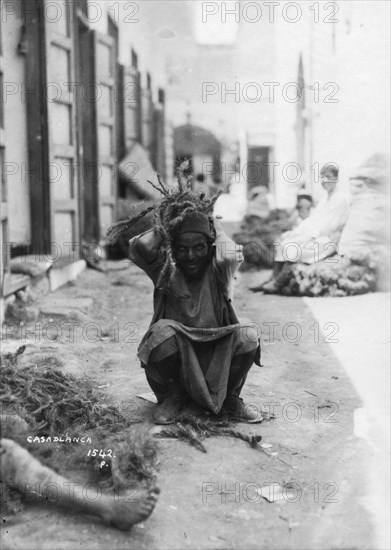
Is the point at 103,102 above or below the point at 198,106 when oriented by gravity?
below

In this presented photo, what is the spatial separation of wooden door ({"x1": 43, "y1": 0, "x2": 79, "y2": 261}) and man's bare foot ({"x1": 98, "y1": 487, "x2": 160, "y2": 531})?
6047 millimetres

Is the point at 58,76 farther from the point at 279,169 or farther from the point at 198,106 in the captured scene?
the point at 198,106

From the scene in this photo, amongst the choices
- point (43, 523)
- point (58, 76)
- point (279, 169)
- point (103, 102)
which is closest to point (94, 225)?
point (103, 102)

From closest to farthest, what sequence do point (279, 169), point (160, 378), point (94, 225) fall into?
point (160, 378), point (94, 225), point (279, 169)

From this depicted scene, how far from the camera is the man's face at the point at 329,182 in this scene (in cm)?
919

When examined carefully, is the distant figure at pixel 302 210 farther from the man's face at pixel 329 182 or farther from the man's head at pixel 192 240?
the man's head at pixel 192 240

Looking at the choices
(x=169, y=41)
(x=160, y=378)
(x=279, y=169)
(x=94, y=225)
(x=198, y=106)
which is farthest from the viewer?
(x=198, y=106)

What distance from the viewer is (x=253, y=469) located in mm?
3426

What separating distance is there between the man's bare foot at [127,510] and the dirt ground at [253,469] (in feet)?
0.16

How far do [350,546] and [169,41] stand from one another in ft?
80.4

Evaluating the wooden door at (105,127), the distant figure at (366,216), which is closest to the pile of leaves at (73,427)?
the distant figure at (366,216)

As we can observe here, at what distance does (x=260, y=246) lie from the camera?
39.6ft

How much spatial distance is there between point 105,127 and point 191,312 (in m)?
8.13

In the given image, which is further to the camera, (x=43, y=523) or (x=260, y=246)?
(x=260, y=246)
